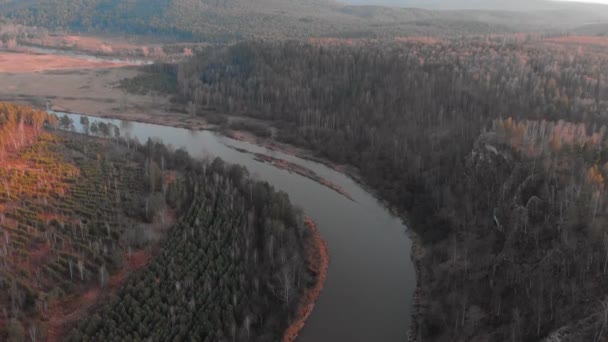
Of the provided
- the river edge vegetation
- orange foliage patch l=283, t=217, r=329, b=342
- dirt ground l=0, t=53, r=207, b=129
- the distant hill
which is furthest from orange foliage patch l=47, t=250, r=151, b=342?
the distant hill

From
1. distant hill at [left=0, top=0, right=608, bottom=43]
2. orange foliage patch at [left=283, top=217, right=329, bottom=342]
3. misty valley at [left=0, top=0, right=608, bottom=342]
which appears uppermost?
distant hill at [left=0, top=0, right=608, bottom=43]

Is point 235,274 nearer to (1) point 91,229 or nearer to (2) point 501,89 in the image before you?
(1) point 91,229

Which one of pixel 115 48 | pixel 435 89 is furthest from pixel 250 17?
pixel 435 89

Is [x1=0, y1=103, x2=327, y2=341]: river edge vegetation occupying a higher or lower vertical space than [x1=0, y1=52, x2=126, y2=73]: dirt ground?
lower

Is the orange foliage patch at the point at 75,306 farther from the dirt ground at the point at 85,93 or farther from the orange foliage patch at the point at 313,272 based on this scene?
the dirt ground at the point at 85,93

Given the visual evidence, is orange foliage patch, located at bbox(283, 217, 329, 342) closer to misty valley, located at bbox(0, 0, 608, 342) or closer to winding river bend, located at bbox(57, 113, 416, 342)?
misty valley, located at bbox(0, 0, 608, 342)

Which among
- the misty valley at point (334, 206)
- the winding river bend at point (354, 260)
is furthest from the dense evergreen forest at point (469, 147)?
the winding river bend at point (354, 260)

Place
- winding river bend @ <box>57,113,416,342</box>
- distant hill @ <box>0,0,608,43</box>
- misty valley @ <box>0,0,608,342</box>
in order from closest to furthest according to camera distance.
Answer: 1. misty valley @ <box>0,0,608,342</box>
2. winding river bend @ <box>57,113,416,342</box>
3. distant hill @ <box>0,0,608,43</box>
